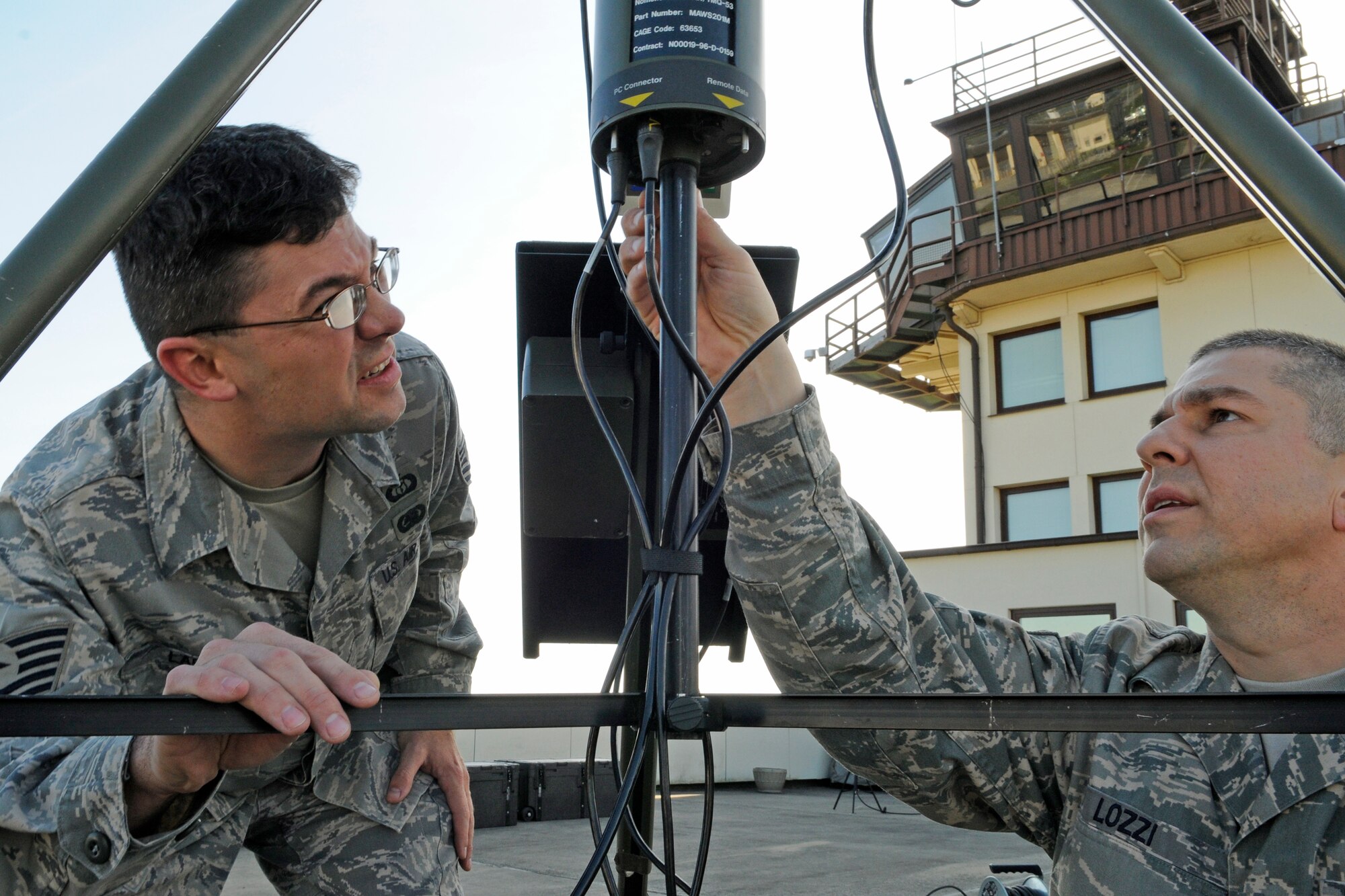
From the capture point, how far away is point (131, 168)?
608 mm

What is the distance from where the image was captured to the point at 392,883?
1.62 m

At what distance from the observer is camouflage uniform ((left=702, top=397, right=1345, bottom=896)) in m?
1.33

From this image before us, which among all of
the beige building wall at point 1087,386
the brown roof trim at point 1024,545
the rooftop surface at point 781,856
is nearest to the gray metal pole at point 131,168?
the rooftop surface at point 781,856

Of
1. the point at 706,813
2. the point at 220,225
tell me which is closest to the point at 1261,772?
the point at 706,813

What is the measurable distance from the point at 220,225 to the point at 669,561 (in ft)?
3.54

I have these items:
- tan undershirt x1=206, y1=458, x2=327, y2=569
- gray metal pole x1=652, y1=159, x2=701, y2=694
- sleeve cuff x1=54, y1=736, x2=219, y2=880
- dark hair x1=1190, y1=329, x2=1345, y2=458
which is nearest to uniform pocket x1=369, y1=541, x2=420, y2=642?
tan undershirt x1=206, y1=458, x2=327, y2=569

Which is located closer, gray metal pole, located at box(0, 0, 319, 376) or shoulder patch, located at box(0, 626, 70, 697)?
gray metal pole, located at box(0, 0, 319, 376)

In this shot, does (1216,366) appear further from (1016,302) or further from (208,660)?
(1016,302)

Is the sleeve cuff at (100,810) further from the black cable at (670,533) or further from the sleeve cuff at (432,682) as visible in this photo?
the sleeve cuff at (432,682)

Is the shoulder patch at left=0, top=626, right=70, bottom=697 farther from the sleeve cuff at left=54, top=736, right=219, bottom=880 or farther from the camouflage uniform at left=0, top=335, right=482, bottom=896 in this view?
the sleeve cuff at left=54, top=736, right=219, bottom=880

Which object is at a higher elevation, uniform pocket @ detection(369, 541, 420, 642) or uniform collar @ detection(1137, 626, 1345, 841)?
uniform pocket @ detection(369, 541, 420, 642)

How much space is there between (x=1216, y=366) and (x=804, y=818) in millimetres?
12630

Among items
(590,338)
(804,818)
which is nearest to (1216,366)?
(590,338)

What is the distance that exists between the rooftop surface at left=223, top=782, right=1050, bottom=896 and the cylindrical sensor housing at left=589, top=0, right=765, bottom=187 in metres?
5.98
